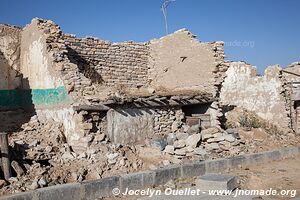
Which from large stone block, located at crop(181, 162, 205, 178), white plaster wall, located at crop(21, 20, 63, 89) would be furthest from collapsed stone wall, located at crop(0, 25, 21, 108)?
large stone block, located at crop(181, 162, 205, 178)

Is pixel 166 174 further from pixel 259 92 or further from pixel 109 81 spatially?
pixel 259 92

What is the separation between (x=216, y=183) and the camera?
19.7ft

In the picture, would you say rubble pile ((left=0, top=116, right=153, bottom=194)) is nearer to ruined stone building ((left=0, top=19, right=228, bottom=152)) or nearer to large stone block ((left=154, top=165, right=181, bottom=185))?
ruined stone building ((left=0, top=19, right=228, bottom=152))

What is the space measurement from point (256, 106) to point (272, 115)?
3.36 ft

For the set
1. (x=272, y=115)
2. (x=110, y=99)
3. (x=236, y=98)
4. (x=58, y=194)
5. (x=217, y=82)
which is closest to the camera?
(x=58, y=194)

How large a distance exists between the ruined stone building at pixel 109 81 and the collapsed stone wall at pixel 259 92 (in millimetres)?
4347

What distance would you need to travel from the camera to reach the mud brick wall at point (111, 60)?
12.3 m

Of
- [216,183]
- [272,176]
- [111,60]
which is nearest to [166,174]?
[216,183]

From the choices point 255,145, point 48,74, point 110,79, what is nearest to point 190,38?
point 110,79

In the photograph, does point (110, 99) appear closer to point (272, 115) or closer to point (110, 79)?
point (110, 79)

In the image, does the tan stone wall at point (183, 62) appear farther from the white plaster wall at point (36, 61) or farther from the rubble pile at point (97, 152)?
the white plaster wall at point (36, 61)

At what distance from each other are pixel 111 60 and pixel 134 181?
7309 millimetres

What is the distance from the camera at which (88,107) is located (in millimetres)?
8945

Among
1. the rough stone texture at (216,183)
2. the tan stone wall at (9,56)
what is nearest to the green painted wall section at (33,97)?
the tan stone wall at (9,56)
